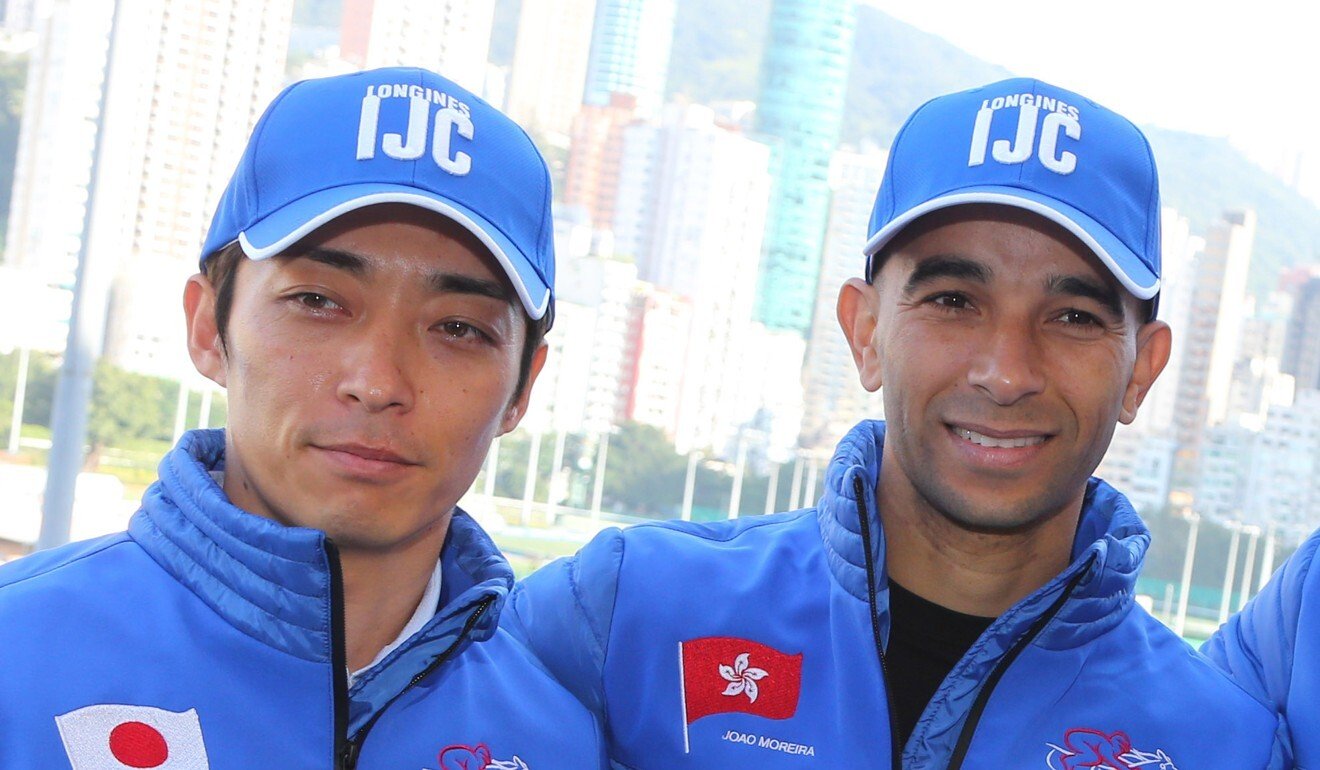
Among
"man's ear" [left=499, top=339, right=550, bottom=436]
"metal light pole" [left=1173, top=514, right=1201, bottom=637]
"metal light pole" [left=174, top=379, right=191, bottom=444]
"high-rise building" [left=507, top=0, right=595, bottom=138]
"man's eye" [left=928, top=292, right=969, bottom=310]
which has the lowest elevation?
"metal light pole" [left=1173, top=514, right=1201, bottom=637]

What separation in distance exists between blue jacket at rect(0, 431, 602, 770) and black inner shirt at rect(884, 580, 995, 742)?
371mm

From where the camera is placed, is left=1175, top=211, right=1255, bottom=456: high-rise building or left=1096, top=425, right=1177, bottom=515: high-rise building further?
left=1096, top=425, right=1177, bottom=515: high-rise building

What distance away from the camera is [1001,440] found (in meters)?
1.43

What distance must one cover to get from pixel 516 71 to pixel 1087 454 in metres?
28.5

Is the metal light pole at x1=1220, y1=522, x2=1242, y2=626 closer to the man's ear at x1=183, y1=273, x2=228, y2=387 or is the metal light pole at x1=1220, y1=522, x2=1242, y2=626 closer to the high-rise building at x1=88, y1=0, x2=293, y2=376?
the high-rise building at x1=88, y1=0, x2=293, y2=376

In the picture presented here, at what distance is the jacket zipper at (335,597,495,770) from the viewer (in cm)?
111

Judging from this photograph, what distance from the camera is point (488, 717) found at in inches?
47.9

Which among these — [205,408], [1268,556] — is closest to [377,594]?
[205,408]

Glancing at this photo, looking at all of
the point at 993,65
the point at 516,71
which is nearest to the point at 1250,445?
the point at 993,65

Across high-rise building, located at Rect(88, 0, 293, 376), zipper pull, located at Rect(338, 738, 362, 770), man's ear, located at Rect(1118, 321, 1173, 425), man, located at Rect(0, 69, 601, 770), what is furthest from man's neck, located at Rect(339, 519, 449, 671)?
high-rise building, located at Rect(88, 0, 293, 376)

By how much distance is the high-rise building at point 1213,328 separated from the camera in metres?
24.9

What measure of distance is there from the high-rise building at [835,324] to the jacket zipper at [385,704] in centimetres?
2429

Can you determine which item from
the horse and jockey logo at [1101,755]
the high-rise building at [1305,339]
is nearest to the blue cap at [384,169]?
the horse and jockey logo at [1101,755]

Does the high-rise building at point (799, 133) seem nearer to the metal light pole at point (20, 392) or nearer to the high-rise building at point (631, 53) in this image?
the high-rise building at point (631, 53)
